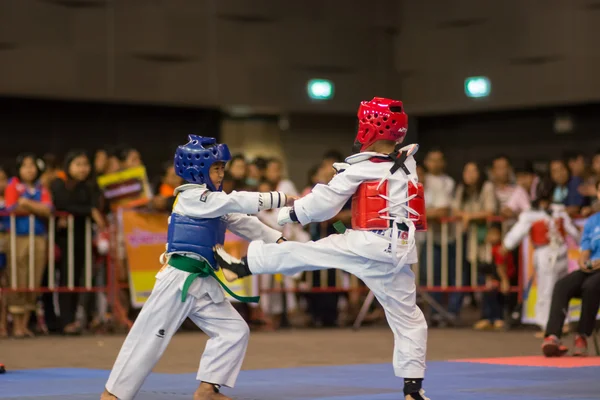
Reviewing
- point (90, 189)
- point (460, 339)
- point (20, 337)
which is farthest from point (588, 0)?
point (20, 337)

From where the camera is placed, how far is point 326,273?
12203 millimetres

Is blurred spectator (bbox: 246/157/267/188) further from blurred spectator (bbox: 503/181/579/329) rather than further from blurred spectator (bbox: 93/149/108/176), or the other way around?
blurred spectator (bbox: 503/181/579/329)

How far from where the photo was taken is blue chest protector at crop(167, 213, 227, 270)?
18.6 ft

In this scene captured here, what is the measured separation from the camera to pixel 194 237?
18.6ft

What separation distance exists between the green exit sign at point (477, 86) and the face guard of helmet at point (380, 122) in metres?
10.9

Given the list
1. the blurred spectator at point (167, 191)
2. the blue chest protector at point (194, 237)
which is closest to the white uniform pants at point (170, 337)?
the blue chest protector at point (194, 237)

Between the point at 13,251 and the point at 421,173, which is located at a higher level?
the point at 421,173

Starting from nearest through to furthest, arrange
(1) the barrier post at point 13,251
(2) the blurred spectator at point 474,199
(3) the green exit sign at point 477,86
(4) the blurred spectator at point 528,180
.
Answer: (1) the barrier post at point 13,251 < (2) the blurred spectator at point 474,199 < (4) the blurred spectator at point 528,180 < (3) the green exit sign at point 477,86

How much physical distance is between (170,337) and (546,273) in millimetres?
6410

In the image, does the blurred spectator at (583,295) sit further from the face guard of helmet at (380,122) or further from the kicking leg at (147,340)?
the kicking leg at (147,340)

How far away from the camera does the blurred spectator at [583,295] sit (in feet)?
28.1

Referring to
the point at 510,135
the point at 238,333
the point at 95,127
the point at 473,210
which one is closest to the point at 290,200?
the point at 238,333

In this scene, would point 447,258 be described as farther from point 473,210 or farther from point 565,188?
point 565,188

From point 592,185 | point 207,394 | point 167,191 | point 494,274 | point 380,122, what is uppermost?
point 380,122
